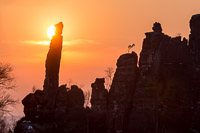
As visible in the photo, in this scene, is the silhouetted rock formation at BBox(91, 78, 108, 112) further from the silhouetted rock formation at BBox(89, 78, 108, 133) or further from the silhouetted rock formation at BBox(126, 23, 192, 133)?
the silhouetted rock formation at BBox(126, 23, 192, 133)

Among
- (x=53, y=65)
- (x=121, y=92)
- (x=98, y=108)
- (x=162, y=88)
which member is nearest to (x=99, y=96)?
(x=98, y=108)

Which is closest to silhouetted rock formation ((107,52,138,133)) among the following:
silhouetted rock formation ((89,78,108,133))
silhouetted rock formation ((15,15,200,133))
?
silhouetted rock formation ((15,15,200,133))

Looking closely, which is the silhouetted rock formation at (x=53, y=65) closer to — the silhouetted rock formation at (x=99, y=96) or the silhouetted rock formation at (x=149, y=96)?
the silhouetted rock formation at (x=149, y=96)

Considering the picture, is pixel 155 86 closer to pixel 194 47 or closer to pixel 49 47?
pixel 194 47

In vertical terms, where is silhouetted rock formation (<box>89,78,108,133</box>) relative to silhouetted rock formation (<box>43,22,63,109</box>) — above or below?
below

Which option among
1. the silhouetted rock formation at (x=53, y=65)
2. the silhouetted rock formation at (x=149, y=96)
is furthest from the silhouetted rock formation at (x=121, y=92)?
the silhouetted rock formation at (x=53, y=65)

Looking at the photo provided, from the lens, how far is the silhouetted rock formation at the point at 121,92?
8581cm

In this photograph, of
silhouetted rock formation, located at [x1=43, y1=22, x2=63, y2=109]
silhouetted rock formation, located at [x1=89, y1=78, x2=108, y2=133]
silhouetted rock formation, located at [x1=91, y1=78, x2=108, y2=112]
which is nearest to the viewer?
silhouetted rock formation, located at [x1=89, y1=78, x2=108, y2=133]

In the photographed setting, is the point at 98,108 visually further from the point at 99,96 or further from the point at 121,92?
the point at 121,92

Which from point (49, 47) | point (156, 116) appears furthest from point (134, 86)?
point (49, 47)

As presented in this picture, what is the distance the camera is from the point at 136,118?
8281 cm

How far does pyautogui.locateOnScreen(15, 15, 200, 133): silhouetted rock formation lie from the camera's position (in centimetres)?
8100

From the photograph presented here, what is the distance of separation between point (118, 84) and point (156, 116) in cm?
1092

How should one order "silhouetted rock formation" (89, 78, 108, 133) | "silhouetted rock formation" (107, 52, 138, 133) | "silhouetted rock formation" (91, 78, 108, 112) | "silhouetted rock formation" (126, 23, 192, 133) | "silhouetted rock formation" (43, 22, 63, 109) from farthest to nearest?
"silhouetted rock formation" (43, 22, 63, 109) → "silhouetted rock formation" (91, 78, 108, 112) → "silhouetted rock formation" (89, 78, 108, 133) → "silhouetted rock formation" (107, 52, 138, 133) → "silhouetted rock formation" (126, 23, 192, 133)
